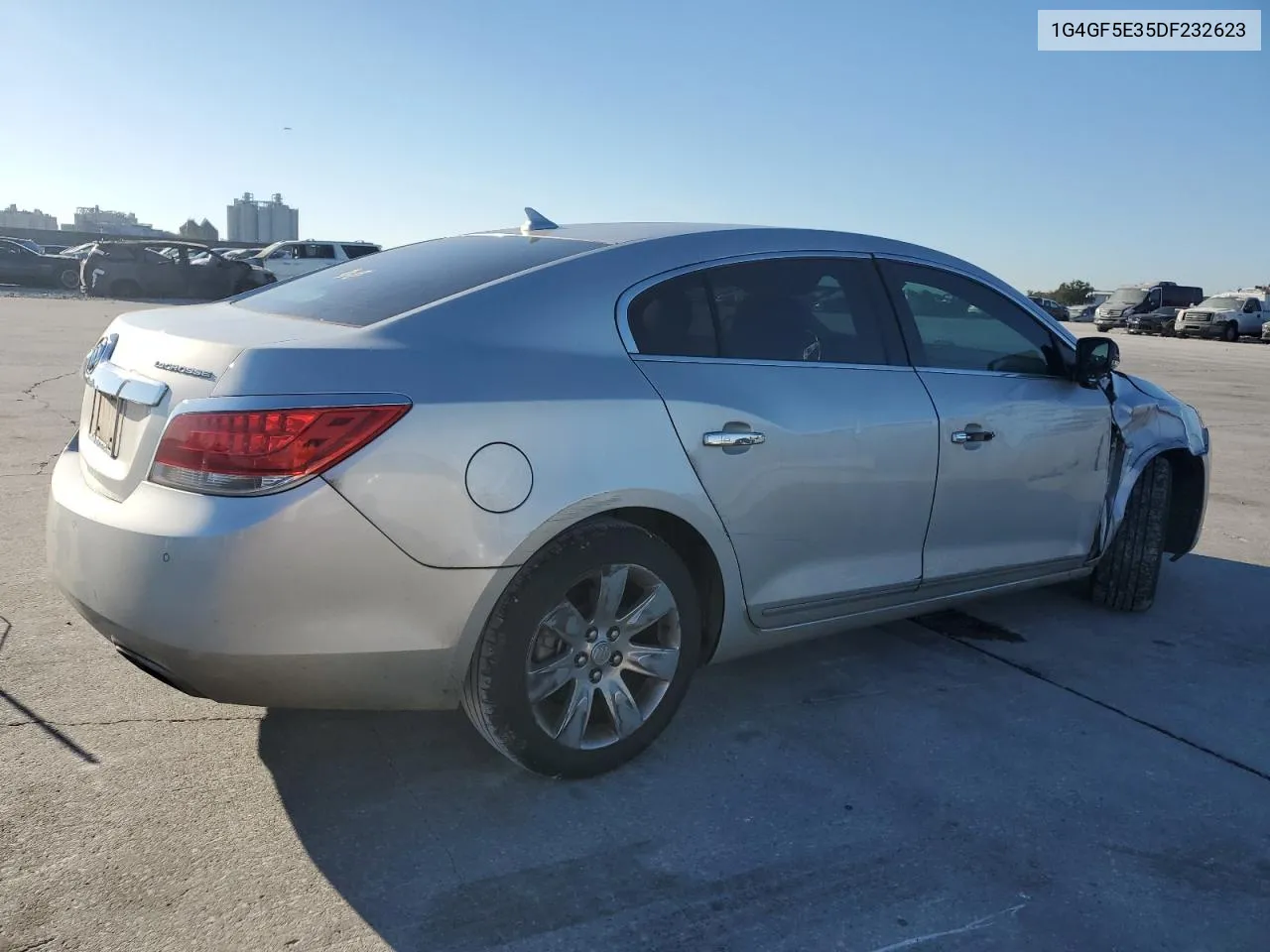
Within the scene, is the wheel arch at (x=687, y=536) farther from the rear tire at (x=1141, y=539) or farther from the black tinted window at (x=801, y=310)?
the rear tire at (x=1141, y=539)

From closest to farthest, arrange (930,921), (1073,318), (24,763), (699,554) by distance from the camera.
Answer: (930,921) < (24,763) < (699,554) < (1073,318)

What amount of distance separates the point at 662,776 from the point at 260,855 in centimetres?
113

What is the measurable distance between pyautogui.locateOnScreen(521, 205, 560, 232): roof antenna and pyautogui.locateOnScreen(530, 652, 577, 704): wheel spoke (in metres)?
1.68

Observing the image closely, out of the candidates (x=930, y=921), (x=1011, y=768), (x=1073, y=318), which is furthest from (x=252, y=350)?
(x=1073, y=318)

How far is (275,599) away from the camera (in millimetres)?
2611

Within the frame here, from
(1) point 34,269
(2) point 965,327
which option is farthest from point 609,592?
(1) point 34,269

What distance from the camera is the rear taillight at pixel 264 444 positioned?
102 inches

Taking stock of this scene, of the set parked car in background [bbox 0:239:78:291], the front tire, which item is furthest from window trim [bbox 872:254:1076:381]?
parked car in background [bbox 0:239:78:291]

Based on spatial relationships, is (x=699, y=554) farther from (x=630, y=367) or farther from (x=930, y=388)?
(x=930, y=388)

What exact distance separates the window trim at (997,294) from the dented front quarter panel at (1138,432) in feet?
1.06

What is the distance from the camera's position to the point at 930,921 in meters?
2.58

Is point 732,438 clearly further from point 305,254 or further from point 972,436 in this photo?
point 305,254

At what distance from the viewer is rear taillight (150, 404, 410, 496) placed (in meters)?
2.59

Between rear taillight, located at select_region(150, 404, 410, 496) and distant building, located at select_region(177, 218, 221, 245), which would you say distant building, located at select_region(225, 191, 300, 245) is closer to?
distant building, located at select_region(177, 218, 221, 245)
